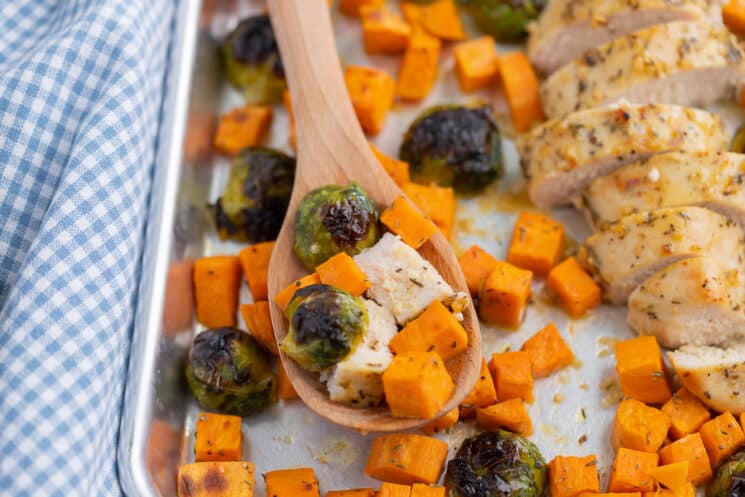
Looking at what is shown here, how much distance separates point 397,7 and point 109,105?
185 cm

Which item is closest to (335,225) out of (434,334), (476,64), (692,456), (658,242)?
(434,334)

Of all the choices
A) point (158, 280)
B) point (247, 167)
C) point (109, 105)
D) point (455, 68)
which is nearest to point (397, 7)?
point (455, 68)

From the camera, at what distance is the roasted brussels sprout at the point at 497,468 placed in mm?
3168

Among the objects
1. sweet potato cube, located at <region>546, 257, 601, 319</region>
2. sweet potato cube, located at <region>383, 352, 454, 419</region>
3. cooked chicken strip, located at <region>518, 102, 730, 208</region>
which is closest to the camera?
sweet potato cube, located at <region>383, 352, 454, 419</region>

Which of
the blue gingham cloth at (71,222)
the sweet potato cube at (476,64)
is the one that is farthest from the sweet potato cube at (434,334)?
the sweet potato cube at (476,64)

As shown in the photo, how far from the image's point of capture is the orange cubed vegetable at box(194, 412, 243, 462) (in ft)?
11.1

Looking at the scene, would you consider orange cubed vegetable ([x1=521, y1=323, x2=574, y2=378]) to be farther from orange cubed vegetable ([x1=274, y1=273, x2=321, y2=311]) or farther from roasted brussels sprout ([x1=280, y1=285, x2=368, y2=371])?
orange cubed vegetable ([x1=274, y1=273, x2=321, y2=311])

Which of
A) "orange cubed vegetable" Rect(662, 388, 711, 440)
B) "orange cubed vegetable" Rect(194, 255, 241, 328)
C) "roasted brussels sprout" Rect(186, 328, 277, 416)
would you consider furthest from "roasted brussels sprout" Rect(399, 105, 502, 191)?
"orange cubed vegetable" Rect(662, 388, 711, 440)

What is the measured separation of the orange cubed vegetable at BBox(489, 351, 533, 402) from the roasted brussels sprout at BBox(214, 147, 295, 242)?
1191 millimetres

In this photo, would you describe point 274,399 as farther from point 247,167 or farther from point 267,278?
point 247,167

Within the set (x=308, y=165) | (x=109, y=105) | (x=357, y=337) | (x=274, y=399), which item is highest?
(x=109, y=105)

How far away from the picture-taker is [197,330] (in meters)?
3.79

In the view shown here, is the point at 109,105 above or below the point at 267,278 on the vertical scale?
above

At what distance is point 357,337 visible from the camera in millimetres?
3037
